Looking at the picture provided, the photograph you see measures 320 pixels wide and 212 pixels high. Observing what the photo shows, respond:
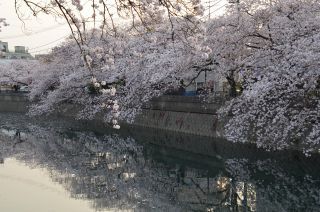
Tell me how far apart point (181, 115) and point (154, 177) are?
9094mm

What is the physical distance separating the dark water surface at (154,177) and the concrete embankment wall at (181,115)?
684mm

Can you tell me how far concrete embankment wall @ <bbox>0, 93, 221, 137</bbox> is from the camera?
2088 cm

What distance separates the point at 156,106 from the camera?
82.9 ft

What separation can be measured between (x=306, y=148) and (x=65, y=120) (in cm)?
2084

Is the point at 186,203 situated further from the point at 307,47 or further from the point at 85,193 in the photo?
the point at 307,47

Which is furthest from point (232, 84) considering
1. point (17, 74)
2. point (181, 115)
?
point (17, 74)

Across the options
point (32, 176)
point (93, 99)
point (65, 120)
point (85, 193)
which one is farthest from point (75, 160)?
point (65, 120)

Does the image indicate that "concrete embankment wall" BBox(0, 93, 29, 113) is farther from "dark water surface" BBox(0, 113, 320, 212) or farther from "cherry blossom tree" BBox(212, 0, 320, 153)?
"cherry blossom tree" BBox(212, 0, 320, 153)

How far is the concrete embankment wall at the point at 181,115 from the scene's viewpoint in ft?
68.5

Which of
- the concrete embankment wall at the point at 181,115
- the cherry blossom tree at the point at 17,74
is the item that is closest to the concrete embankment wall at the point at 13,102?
the cherry blossom tree at the point at 17,74

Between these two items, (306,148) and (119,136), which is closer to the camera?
(306,148)

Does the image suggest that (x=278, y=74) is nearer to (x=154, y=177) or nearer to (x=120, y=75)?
(x=154, y=177)

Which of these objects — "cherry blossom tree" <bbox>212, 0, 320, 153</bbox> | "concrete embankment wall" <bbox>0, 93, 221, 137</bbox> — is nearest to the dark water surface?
"concrete embankment wall" <bbox>0, 93, 221, 137</bbox>

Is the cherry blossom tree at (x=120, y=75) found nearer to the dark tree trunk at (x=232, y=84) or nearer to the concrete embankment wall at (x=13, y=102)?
the dark tree trunk at (x=232, y=84)
